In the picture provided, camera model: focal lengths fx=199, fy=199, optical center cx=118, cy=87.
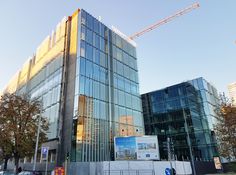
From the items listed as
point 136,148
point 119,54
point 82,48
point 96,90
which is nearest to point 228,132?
point 136,148

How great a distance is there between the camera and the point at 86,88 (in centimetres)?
3694

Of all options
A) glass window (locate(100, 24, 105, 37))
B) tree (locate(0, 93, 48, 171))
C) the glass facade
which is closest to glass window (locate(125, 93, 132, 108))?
the glass facade

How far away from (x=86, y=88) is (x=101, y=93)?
399 centimetres

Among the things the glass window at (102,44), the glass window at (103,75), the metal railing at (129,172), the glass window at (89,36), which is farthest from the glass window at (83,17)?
the metal railing at (129,172)

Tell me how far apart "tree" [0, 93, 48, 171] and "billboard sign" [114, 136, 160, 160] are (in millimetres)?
12801

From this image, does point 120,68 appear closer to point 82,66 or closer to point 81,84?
point 82,66

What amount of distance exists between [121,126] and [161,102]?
29.8 m

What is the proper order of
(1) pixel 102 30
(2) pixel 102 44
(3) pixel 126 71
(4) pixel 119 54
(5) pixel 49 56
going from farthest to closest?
(3) pixel 126 71
(4) pixel 119 54
(5) pixel 49 56
(1) pixel 102 30
(2) pixel 102 44

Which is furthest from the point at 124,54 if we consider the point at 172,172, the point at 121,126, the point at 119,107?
the point at 172,172

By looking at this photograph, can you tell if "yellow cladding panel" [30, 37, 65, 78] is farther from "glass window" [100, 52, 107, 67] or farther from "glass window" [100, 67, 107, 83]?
"glass window" [100, 67, 107, 83]

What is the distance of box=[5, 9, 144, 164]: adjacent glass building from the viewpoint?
34125 mm

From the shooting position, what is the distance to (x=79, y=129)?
33.2m

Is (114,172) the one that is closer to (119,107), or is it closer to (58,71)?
(119,107)

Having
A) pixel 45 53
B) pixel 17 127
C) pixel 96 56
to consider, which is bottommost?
pixel 17 127
